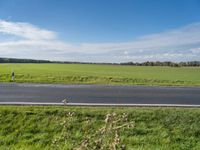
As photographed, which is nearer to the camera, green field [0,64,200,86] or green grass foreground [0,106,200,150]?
green grass foreground [0,106,200,150]

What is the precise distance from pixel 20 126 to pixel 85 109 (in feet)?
7.13

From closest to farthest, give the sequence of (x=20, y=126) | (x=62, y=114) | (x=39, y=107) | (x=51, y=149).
A: 1. (x=51, y=149)
2. (x=20, y=126)
3. (x=62, y=114)
4. (x=39, y=107)

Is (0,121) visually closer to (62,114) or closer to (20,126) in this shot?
(20,126)

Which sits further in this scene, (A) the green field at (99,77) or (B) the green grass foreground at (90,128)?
(A) the green field at (99,77)

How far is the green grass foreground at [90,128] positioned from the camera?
7531mm

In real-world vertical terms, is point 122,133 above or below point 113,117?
below

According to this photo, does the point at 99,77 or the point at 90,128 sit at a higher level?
the point at 99,77

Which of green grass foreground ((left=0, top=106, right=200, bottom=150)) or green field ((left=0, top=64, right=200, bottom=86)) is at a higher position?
green field ((left=0, top=64, right=200, bottom=86))

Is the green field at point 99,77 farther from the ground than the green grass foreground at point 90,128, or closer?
farther from the ground

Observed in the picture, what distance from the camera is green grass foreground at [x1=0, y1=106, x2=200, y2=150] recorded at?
7.53 meters

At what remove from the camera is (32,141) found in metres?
7.68

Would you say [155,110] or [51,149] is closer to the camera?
[51,149]

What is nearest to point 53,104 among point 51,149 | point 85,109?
point 85,109

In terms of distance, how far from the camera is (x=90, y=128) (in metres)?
7.80
